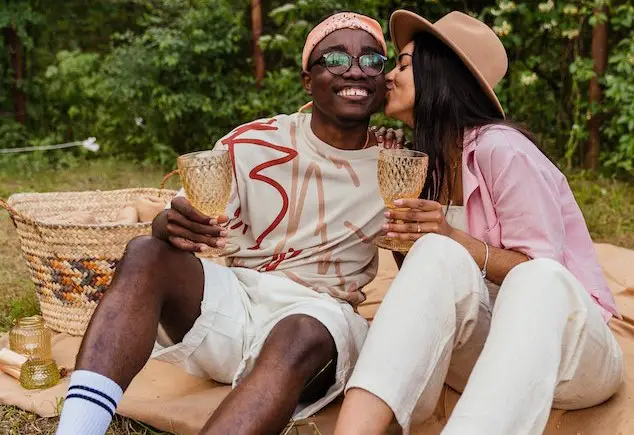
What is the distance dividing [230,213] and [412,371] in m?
0.96

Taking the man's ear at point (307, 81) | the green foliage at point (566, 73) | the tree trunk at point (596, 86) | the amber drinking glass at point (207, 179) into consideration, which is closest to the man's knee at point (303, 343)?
the amber drinking glass at point (207, 179)

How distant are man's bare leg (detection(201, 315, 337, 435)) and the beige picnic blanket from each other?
36cm

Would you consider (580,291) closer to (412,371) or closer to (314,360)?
(412,371)

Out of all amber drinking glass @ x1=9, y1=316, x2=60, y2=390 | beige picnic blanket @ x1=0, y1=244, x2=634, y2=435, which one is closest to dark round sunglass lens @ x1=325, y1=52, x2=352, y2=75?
beige picnic blanket @ x1=0, y1=244, x2=634, y2=435

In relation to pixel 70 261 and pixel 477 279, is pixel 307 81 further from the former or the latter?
pixel 70 261

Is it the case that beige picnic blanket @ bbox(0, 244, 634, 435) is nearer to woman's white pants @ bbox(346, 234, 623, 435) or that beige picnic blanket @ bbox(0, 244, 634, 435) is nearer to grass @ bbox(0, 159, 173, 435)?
grass @ bbox(0, 159, 173, 435)

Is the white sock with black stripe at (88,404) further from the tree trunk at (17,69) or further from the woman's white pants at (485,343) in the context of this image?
the tree trunk at (17,69)

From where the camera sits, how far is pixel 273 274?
2559mm

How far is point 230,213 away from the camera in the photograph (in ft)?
8.56

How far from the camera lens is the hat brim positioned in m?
2.39

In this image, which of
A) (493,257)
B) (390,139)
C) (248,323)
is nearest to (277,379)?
(248,323)

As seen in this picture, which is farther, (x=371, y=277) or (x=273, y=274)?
(x=371, y=277)

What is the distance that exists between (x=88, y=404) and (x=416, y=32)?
1483 millimetres

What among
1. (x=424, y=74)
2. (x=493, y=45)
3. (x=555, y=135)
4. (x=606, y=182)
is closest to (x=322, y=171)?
(x=424, y=74)
